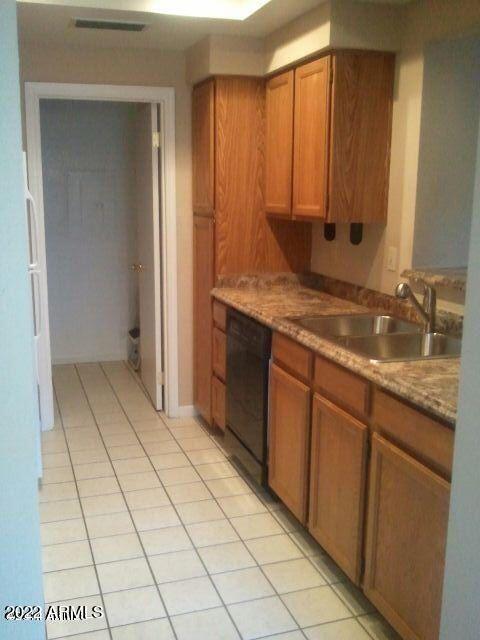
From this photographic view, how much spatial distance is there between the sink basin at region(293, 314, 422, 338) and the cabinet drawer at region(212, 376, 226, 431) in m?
0.95

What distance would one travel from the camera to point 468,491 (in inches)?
54.1

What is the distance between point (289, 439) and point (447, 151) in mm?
1425

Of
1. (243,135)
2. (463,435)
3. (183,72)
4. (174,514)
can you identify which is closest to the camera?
(463,435)

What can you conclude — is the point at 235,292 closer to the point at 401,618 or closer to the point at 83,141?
the point at 401,618

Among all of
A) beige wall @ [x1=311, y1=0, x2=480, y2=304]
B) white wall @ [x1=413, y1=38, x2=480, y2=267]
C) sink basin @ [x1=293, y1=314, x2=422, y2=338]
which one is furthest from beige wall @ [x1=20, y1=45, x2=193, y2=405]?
white wall @ [x1=413, y1=38, x2=480, y2=267]

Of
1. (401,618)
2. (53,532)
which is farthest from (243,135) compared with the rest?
(401,618)

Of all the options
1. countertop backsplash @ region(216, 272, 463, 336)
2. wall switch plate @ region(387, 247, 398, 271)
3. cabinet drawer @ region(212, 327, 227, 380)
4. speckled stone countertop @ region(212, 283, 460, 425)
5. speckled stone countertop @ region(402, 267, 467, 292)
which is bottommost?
cabinet drawer @ region(212, 327, 227, 380)

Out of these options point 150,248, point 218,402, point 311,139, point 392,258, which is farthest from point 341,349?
point 150,248

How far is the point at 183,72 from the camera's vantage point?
3916 mm

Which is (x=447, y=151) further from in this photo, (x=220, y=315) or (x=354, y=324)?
(x=220, y=315)

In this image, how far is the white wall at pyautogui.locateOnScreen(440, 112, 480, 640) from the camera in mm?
1328

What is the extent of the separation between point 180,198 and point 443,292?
190 cm

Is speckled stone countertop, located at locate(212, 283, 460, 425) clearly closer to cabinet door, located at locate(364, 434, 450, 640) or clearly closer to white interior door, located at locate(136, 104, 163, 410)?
cabinet door, located at locate(364, 434, 450, 640)

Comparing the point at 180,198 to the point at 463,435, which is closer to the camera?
the point at 463,435
